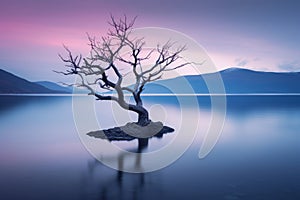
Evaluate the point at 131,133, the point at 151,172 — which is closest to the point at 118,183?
the point at 151,172

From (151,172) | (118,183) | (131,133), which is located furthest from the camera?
(131,133)

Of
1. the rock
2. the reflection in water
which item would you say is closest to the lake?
the reflection in water

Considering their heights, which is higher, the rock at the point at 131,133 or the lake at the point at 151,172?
the rock at the point at 131,133

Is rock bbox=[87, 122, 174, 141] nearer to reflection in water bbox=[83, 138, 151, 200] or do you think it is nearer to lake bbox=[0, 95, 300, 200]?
lake bbox=[0, 95, 300, 200]

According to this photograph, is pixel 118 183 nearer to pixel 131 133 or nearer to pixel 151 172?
pixel 151 172

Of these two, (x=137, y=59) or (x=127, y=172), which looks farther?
(x=137, y=59)

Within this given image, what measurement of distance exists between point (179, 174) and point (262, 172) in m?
1.91

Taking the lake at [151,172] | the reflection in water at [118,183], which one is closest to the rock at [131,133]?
the lake at [151,172]

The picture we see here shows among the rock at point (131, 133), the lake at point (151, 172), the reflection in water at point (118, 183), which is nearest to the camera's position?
the reflection in water at point (118, 183)

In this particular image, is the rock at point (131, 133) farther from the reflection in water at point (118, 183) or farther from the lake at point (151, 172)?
the reflection in water at point (118, 183)

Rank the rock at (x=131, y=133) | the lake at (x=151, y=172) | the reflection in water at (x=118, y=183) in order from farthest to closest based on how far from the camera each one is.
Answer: the rock at (x=131, y=133) → the lake at (x=151, y=172) → the reflection in water at (x=118, y=183)

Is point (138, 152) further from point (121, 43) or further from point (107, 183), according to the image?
point (121, 43)

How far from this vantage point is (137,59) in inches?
Answer: 493

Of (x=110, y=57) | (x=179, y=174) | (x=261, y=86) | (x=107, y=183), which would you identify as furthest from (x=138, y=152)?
(x=261, y=86)
